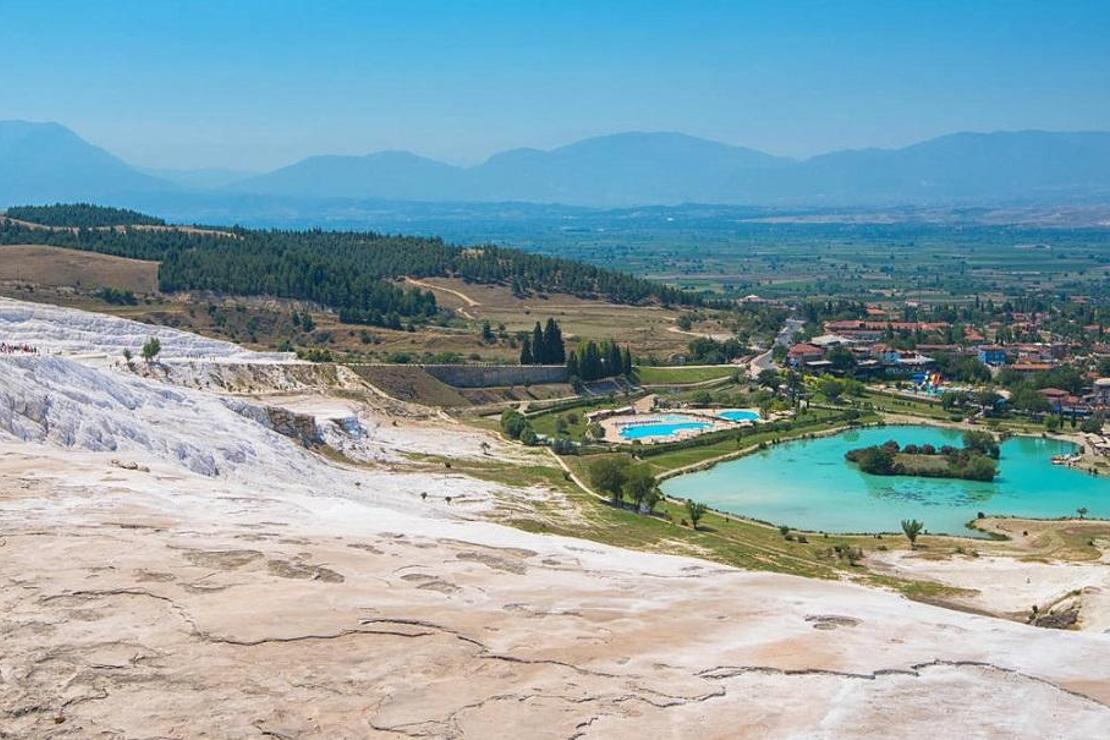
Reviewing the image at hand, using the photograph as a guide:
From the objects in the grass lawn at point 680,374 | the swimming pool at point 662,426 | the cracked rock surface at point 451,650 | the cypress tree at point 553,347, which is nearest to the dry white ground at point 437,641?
the cracked rock surface at point 451,650

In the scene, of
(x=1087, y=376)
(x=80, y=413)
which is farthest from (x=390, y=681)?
(x=1087, y=376)

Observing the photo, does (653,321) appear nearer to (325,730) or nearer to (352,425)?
(352,425)

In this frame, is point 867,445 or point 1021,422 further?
point 1021,422

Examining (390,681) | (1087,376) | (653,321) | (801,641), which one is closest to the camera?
(390,681)

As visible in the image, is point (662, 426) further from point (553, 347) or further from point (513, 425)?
point (553, 347)

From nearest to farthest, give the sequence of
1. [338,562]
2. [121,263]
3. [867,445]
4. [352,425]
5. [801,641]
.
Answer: [801,641], [338,562], [352,425], [867,445], [121,263]
